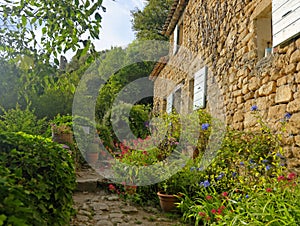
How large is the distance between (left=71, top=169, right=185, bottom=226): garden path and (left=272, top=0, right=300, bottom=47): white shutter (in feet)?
7.78

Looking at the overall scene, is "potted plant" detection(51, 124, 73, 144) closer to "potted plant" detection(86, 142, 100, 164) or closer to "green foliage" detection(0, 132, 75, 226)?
"potted plant" detection(86, 142, 100, 164)

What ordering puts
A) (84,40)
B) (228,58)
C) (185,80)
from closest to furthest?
(84,40) → (228,58) → (185,80)

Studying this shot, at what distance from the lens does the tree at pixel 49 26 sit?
177 centimetres

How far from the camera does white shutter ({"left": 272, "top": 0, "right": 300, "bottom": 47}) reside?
9.23 feet

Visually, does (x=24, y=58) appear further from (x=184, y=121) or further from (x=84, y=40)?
(x=184, y=121)

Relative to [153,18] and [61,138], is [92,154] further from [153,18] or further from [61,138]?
[153,18]

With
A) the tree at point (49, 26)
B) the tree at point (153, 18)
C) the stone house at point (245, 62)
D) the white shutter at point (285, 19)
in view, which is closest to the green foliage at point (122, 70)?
the tree at point (153, 18)

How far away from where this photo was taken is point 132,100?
16688mm

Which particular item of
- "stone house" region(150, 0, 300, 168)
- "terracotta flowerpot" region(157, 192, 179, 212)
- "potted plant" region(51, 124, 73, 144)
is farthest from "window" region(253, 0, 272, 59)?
"potted plant" region(51, 124, 73, 144)

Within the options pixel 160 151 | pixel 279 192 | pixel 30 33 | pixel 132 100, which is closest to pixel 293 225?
pixel 279 192

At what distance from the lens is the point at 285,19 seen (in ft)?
9.78

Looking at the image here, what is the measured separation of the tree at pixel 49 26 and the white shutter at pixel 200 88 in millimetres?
3705

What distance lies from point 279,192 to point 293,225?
66 cm

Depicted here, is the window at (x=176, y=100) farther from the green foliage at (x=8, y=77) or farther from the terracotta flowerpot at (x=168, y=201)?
the green foliage at (x=8, y=77)
